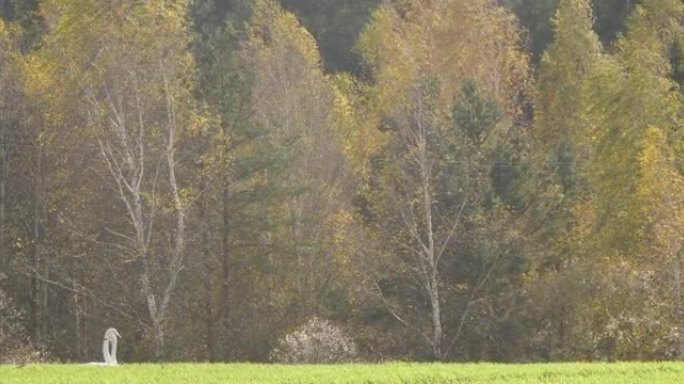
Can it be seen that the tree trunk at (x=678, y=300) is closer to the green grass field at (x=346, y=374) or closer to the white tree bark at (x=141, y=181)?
the green grass field at (x=346, y=374)

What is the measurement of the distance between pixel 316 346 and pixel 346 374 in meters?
12.4

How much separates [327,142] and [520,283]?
10678 mm

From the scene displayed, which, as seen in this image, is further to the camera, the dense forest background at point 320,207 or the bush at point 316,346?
the bush at point 316,346

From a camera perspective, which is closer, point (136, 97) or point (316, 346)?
point (136, 97)

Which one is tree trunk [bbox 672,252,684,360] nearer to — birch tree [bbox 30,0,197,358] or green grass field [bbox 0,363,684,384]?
green grass field [bbox 0,363,684,384]

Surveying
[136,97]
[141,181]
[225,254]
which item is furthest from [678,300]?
[136,97]

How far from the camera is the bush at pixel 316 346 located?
29.9 m

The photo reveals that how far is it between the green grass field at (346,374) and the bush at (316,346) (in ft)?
32.4

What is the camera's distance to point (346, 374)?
17.8 metres

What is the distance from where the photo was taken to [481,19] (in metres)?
37.9

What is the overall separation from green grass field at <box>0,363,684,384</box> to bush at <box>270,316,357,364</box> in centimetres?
986

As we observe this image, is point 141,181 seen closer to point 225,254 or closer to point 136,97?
point 136,97

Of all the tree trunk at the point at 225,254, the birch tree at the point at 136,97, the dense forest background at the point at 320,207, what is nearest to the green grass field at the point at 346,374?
the dense forest background at the point at 320,207

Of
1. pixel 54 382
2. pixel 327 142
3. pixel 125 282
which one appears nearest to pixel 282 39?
pixel 327 142
